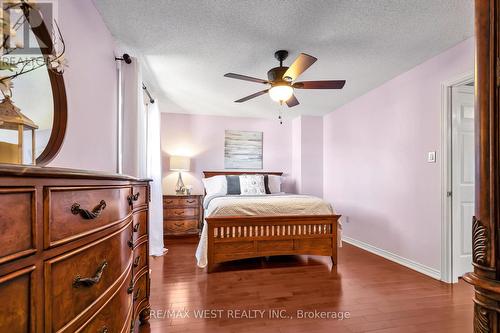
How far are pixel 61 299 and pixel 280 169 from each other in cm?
489

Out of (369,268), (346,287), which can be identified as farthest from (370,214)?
(346,287)

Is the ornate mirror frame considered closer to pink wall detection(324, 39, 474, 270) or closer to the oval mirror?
the oval mirror

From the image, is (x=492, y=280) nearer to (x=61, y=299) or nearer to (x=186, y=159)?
(x=61, y=299)

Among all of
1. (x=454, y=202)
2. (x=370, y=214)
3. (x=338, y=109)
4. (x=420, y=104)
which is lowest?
(x=370, y=214)

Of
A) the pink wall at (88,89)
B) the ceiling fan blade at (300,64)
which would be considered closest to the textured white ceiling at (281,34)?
the pink wall at (88,89)

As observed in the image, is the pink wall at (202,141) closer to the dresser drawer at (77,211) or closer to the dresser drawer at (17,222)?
the dresser drawer at (77,211)

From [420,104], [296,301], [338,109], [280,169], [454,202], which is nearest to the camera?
[296,301]

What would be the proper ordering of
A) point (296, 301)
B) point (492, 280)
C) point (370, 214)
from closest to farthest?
1. point (492, 280)
2. point (296, 301)
3. point (370, 214)

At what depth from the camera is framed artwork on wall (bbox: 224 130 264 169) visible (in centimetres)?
503

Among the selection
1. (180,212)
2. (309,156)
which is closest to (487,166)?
(180,212)

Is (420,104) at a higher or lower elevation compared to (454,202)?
higher

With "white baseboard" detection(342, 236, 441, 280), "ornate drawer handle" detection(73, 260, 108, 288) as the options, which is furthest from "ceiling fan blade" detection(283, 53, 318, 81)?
"white baseboard" detection(342, 236, 441, 280)

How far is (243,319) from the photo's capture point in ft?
5.91

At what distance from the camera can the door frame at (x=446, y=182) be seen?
97.9 inches
